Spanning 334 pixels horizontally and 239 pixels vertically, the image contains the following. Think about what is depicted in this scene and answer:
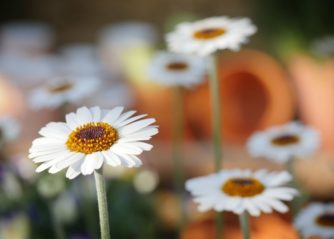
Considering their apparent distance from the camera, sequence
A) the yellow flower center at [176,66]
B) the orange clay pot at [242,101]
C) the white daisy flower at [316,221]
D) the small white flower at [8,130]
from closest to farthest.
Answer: the white daisy flower at [316,221], the small white flower at [8,130], the yellow flower center at [176,66], the orange clay pot at [242,101]

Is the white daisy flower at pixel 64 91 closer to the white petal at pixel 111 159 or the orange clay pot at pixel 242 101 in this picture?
the white petal at pixel 111 159

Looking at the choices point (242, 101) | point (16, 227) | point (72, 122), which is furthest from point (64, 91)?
point (242, 101)

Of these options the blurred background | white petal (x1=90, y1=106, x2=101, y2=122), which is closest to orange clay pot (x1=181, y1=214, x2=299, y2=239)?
the blurred background

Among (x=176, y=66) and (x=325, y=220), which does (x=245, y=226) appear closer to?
(x=325, y=220)

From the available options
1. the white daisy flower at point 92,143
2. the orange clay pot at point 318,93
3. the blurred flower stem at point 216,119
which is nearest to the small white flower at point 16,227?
the blurred flower stem at point 216,119

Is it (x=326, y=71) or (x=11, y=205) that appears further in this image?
(x=326, y=71)

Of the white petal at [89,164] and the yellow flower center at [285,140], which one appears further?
the yellow flower center at [285,140]

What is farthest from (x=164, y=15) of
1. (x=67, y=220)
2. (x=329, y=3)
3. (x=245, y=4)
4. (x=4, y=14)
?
(x=67, y=220)

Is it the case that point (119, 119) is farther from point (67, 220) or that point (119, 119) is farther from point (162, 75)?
point (67, 220)
